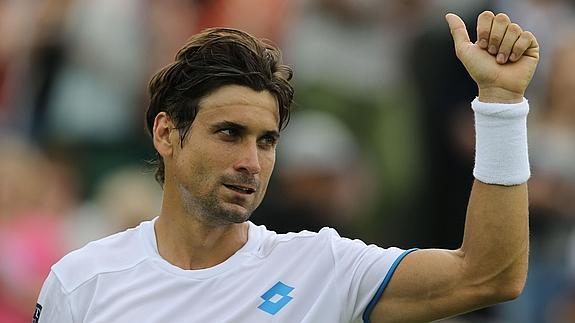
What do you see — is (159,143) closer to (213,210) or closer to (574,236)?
(213,210)

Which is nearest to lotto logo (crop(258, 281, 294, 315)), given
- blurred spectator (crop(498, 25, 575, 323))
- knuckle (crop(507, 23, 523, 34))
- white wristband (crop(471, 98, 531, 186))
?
white wristband (crop(471, 98, 531, 186))

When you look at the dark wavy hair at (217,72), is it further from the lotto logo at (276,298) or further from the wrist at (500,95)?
the wrist at (500,95)

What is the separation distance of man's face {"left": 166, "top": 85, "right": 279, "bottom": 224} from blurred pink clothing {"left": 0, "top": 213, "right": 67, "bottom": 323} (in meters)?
3.64

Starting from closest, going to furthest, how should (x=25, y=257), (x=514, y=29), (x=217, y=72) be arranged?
(x=514, y=29) < (x=217, y=72) < (x=25, y=257)

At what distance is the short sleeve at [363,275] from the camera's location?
4.63 metres

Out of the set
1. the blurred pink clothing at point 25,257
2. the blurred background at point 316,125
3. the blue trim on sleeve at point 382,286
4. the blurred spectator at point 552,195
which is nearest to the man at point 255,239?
the blue trim on sleeve at point 382,286

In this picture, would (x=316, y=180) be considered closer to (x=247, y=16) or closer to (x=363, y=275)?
(x=247, y=16)

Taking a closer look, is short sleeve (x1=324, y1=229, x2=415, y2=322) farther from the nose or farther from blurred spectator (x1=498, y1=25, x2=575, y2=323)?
blurred spectator (x1=498, y1=25, x2=575, y2=323)

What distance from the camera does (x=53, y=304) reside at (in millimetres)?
4918

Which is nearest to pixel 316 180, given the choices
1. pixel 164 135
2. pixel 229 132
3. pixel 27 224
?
pixel 27 224

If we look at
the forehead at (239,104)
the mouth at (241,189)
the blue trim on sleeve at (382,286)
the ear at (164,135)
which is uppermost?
the forehead at (239,104)

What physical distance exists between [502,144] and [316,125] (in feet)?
15.6

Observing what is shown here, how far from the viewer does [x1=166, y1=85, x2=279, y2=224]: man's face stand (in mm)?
4734

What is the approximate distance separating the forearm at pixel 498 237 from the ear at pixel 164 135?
3.99ft
